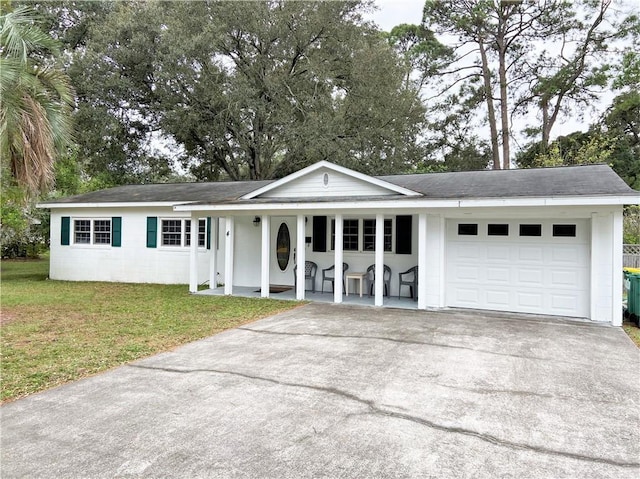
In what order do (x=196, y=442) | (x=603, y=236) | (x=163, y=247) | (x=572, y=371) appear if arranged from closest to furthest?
(x=196, y=442), (x=572, y=371), (x=603, y=236), (x=163, y=247)

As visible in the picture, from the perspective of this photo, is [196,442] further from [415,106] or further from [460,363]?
[415,106]

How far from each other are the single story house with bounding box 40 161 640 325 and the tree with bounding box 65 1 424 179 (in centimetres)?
610

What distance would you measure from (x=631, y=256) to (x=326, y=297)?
32.8ft

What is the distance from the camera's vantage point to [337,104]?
2019 cm

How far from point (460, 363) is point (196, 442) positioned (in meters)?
3.28

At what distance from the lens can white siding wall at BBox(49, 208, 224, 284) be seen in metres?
12.8

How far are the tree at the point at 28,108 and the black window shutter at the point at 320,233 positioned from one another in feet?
20.2

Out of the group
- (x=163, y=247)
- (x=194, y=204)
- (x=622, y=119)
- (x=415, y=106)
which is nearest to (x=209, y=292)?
(x=194, y=204)

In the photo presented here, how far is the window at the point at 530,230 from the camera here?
8046 mm

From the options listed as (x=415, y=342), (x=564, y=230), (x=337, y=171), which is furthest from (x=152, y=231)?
(x=564, y=230)

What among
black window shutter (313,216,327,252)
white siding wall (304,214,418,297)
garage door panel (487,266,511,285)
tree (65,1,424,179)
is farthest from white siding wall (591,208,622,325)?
tree (65,1,424,179)

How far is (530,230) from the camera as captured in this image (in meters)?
8.12

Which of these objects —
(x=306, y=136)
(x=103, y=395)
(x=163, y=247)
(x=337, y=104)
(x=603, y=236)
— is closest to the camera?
(x=103, y=395)

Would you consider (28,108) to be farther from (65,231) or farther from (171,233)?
(65,231)
